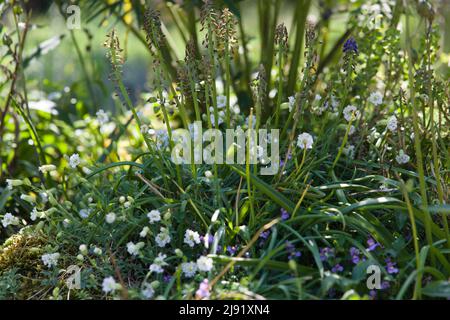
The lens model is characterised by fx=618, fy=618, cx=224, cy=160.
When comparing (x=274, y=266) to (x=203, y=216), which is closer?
(x=274, y=266)

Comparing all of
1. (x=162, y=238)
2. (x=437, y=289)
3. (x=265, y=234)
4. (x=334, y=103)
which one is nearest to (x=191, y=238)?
(x=162, y=238)

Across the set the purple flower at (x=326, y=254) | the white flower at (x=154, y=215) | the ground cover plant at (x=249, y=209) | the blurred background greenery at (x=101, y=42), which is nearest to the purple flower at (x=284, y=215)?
the ground cover plant at (x=249, y=209)

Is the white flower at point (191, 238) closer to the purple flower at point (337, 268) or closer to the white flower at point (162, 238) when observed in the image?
the white flower at point (162, 238)

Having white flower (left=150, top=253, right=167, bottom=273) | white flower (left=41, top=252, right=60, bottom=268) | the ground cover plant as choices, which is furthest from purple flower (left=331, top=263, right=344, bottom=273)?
white flower (left=41, top=252, right=60, bottom=268)

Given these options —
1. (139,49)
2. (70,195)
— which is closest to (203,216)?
(70,195)

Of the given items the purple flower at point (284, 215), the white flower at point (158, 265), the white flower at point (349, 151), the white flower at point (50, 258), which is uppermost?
the white flower at point (349, 151)

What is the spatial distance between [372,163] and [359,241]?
39cm

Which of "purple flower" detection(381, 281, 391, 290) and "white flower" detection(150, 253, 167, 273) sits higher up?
"white flower" detection(150, 253, 167, 273)

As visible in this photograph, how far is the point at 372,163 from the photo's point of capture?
2096mm

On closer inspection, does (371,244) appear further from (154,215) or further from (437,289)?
(154,215)

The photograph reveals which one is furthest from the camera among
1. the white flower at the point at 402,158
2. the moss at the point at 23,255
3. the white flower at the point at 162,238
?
the white flower at the point at 402,158

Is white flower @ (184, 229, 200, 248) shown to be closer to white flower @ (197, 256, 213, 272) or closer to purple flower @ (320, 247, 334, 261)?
white flower @ (197, 256, 213, 272)
